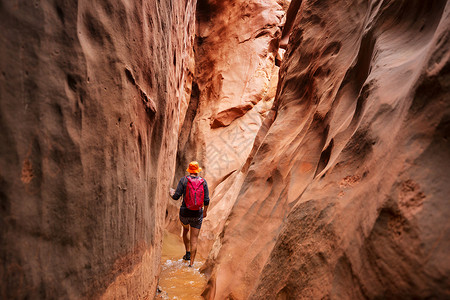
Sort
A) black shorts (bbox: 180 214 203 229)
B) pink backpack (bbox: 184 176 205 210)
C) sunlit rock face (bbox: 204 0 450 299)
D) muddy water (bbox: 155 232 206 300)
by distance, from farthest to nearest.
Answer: black shorts (bbox: 180 214 203 229) < pink backpack (bbox: 184 176 205 210) < muddy water (bbox: 155 232 206 300) < sunlit rock face (bbox: 204 0 450 299)

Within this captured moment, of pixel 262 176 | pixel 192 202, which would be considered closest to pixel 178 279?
pixel 192 202

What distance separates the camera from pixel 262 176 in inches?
133

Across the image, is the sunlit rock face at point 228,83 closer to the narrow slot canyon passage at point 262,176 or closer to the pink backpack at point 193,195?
the pink backpack at point 193,195

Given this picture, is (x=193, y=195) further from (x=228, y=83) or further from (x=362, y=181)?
(x=228, y=83)

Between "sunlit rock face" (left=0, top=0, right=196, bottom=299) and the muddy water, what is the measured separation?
123 cm

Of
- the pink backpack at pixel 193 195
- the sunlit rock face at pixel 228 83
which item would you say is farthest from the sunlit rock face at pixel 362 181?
the sunlit rock face at pixel 228 83

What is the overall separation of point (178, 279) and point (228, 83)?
753 centimetres

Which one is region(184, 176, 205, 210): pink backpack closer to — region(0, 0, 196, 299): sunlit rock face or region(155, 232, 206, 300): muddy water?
region(155, 232, 206, 300): muddy water

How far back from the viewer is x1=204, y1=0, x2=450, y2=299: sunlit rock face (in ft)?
3.62

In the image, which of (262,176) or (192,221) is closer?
(262,176)

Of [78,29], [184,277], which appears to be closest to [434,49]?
[78,29]

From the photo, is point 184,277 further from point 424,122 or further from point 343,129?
point 424,122

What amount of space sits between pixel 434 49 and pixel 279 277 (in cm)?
150

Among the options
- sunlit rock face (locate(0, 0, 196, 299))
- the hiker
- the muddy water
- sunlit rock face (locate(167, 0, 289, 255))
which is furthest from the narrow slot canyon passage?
sunlit rock face (locate(167, 0, 289, 255))
